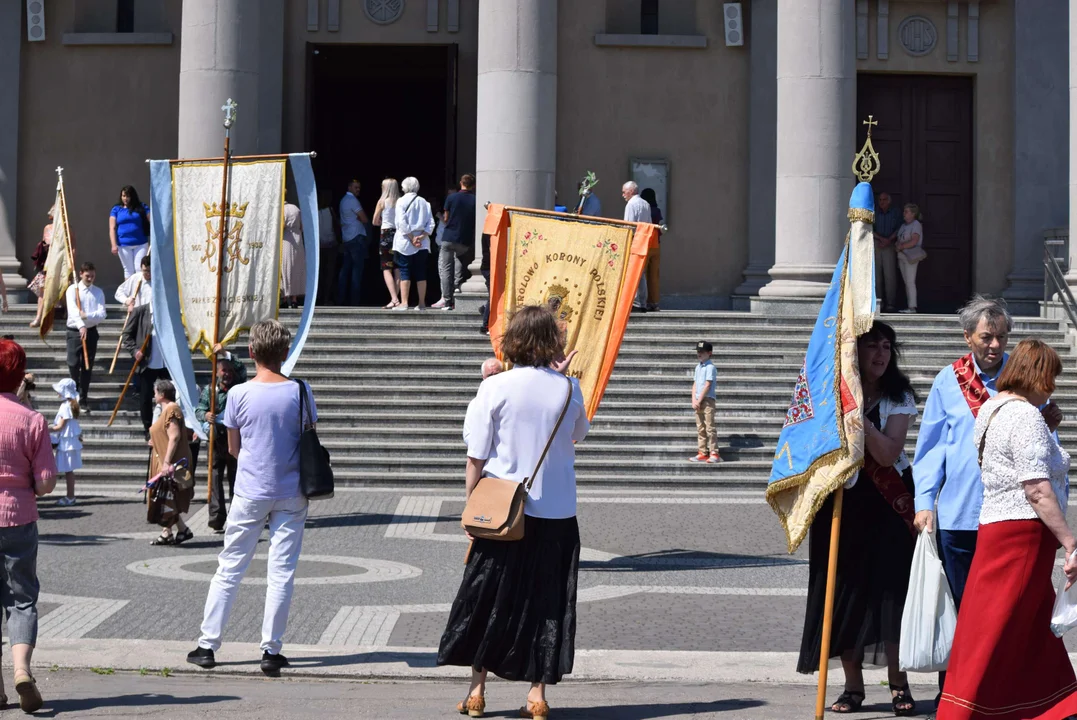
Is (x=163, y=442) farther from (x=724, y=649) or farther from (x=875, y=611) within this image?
(x=875, y=611)

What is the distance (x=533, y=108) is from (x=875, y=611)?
14979 mm

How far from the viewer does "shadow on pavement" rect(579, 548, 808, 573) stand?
11641 mm

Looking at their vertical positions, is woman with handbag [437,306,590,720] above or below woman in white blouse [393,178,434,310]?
below

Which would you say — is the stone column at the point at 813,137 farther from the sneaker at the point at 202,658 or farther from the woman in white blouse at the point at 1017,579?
the woman in white blouse at the point at 1017,579

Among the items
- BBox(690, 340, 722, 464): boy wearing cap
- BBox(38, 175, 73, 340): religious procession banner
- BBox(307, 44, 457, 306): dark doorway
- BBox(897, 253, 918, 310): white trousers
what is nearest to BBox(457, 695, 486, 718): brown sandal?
BBox(690, 340, 722, 464): boy wearing cap

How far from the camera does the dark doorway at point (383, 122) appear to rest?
88.7 feet

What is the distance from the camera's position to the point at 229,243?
13.7 m

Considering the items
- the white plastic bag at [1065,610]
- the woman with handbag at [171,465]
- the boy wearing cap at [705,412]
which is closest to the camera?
the white plastic bag at [1065,610]

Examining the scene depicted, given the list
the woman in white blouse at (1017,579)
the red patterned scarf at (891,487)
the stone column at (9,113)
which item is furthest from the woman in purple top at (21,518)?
the stone column at (9,113)

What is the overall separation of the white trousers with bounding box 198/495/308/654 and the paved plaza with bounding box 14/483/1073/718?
0.22 meters

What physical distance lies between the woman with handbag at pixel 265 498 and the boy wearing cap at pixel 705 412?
949 cm

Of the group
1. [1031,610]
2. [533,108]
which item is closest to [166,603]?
[1031,610]

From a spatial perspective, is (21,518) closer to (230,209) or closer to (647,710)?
(647,710)

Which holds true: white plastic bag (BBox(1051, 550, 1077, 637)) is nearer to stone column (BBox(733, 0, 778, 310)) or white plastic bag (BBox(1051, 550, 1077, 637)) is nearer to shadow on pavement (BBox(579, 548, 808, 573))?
shadow on pavement (BBox(579, 548, 808, 573))
